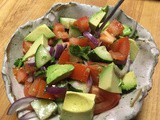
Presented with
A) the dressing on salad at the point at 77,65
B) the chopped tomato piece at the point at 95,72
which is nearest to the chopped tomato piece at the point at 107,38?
the dressing on salad at the point at 77,65

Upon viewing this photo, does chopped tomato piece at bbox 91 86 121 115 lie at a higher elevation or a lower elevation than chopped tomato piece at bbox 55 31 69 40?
lower

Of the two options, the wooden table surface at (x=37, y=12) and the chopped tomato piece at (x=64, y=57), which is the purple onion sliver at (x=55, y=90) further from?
the wooden table surface at (x=37, y=12)

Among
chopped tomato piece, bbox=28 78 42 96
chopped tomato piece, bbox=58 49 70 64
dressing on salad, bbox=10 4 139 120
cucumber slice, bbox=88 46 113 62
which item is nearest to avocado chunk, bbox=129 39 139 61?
dressing on salad, bbox=10 4 139 120

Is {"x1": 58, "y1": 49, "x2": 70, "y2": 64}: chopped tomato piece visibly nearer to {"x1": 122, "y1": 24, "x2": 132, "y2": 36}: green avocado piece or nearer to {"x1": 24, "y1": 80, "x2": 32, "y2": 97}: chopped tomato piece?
{"x1": 24, "y1": 80, "x2": 32, "y2": 97}: chopped tomato piece

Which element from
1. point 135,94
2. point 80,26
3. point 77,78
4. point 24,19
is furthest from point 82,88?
point 24,19

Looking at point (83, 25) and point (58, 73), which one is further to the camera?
point (83, 25)

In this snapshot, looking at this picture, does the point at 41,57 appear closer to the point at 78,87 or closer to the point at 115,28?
the point at 78,87

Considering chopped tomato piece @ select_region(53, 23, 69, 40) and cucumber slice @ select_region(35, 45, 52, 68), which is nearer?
cucumber slice @ select_region(35, 45, 52, 68)

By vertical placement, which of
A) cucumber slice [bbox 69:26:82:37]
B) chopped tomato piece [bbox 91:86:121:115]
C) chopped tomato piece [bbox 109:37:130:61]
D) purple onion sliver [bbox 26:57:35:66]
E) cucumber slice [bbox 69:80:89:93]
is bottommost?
chopped tomato piece [bbox 91:86:121:115]

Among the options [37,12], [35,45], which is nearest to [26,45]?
[35,45]
